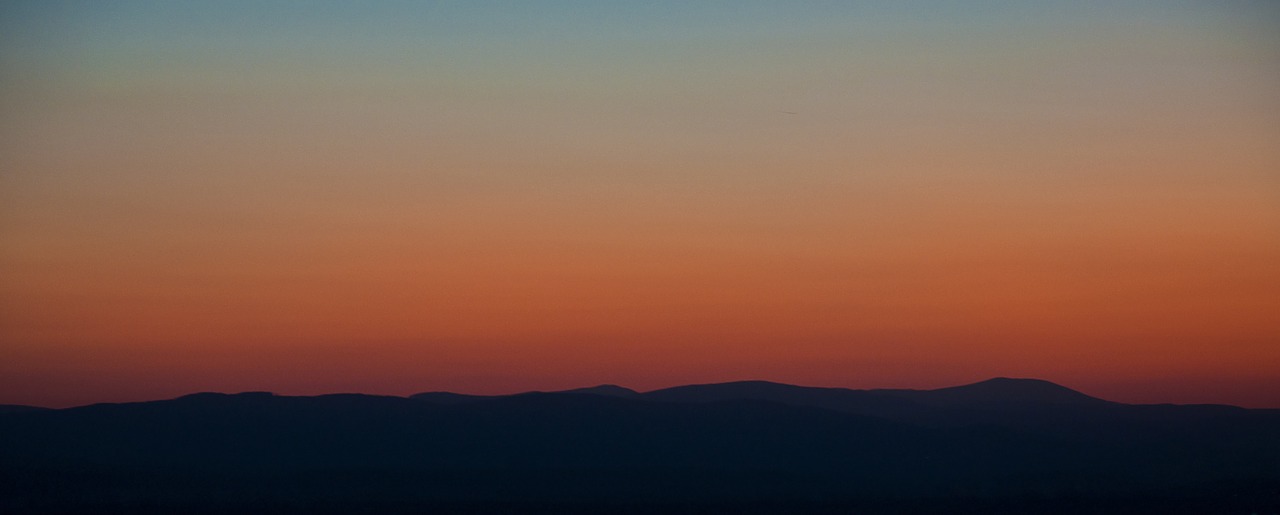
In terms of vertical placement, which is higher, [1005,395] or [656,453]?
[1005,395]

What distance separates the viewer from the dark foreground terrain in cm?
6575

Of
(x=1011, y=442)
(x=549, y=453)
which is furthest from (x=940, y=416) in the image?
(x=549, y=453)

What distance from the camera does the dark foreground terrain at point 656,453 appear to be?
216 ft

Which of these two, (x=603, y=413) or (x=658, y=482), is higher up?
(x=603, y=413)

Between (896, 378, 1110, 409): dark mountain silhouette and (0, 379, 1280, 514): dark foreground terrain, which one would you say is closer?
(0, 379, 1280, 514): dark foreground terrain

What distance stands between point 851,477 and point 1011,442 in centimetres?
1705

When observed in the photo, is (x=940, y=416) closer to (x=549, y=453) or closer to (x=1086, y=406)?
(x=1086, y=406)

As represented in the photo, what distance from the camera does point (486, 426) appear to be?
93375mm

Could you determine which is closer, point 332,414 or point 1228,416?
point 332,414

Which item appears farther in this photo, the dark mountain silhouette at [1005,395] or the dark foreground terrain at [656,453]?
the dark mountain silhouette at [1005,395]

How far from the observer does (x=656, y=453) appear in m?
87.6

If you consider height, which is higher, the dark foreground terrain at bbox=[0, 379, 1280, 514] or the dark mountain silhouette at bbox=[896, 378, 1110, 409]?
the dark mountain silhouette at bbox=[896, 378, 1110, 409]

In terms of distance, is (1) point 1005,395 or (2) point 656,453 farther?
(1) point 1005,395

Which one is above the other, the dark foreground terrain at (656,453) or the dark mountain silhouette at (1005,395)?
the dark mountain silhouette at (1005,395)
